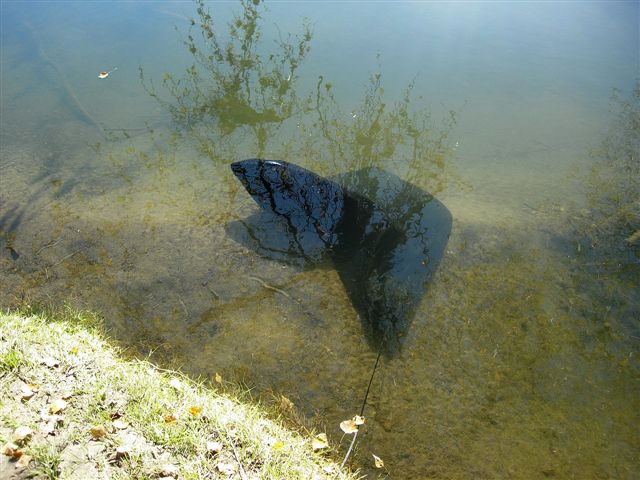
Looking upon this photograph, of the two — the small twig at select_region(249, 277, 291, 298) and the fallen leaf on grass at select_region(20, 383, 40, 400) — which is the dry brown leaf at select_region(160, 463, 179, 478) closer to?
the fallen leaf on grass at select_region(20, 383, 40, 400)

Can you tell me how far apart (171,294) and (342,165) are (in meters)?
1.93

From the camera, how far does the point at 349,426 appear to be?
7.50 feet

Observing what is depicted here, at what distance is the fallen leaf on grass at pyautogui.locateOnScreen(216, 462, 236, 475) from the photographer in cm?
187

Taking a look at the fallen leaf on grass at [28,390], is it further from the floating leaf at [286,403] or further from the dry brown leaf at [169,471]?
the floating leaf at [286,403]

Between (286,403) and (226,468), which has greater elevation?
(226,468)

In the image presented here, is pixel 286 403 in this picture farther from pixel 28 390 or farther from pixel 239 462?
pixel 28 390

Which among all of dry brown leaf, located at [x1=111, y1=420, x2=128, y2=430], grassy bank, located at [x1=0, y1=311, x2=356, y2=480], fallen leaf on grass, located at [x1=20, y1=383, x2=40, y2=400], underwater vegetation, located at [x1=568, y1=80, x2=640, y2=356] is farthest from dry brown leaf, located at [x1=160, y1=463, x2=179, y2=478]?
underwater vegetation, located at [x1=568, y1=80, x2=640, y2=356]

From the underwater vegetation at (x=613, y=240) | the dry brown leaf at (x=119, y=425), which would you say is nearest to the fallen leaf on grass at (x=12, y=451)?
the dry brown leaf at (x=119, y=425)

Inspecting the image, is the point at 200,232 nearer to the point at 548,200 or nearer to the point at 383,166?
the point at 383,166

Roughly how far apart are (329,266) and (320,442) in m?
1.24

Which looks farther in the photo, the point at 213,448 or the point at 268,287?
the point at 268,287


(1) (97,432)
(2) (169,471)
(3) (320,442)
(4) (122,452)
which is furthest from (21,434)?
(3) (320,442)

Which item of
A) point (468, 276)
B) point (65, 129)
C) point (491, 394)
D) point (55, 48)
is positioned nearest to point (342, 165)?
point (468, 276)

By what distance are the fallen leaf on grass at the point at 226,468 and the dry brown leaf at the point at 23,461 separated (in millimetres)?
742
